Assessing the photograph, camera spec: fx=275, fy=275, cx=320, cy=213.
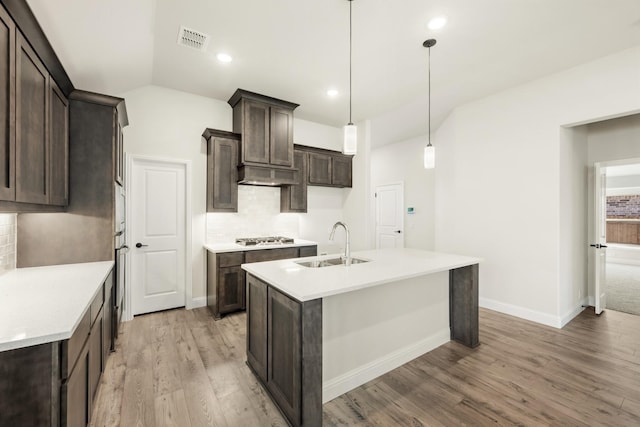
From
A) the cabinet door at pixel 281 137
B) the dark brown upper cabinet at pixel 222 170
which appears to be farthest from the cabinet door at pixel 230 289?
the cabinet door at pixel 281 137

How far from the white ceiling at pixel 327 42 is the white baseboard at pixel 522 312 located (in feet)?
9.66

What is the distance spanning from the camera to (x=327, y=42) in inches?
109

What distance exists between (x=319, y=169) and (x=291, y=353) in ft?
11.6

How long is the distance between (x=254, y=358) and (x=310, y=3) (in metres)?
2.98

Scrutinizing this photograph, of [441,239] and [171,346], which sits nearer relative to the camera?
[171,346]

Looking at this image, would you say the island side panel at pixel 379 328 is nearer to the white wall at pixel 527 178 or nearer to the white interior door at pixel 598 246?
the white wall at pixel 527 178

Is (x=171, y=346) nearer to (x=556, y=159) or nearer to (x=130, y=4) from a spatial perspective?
(x=130, y=4)

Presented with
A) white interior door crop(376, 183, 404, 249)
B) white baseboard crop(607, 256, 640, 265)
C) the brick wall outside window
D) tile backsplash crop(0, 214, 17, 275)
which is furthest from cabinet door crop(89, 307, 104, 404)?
the brick wall outside window

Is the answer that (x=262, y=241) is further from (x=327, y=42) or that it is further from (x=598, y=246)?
(x=598, y=246)

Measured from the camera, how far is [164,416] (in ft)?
6.14

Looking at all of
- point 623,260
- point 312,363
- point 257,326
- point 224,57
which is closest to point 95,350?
point 257,326

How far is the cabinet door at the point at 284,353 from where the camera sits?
1681mm

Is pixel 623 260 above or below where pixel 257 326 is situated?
below

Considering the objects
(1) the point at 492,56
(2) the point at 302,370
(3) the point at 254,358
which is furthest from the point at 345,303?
(1) the point at 492,56
